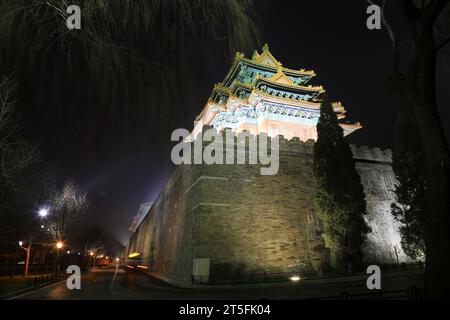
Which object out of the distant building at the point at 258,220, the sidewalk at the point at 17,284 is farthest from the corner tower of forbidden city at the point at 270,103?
the sidewalk at the point at 17,284

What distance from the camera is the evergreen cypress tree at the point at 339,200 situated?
553 inches

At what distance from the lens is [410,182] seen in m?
15.5

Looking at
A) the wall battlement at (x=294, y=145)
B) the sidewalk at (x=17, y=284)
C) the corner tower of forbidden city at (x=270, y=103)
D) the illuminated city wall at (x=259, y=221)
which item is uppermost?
the corner tower of forbidden city at (x=270, y=103)

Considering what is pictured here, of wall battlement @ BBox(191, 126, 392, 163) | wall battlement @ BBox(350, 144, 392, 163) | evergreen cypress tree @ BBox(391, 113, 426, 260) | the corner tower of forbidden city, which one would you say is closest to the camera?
evergreen cypress tree @ BBox(391, 113, 426, 260)

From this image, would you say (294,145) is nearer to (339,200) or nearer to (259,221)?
(339,200)

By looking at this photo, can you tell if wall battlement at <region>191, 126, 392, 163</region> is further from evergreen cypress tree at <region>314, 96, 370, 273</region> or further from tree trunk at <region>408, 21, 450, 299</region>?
tree trunk at <region>408, 21, 450, 299</region>

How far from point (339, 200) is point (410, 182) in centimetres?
397

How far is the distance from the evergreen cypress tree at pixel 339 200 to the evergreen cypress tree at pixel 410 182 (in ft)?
8.02

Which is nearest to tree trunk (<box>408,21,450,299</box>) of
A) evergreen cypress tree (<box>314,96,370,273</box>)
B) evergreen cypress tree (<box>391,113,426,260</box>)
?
evergreen cypress tree (<box>314,96,370,273</box>)

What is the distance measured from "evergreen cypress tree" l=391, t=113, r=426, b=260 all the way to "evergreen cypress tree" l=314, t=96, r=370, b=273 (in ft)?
8.02

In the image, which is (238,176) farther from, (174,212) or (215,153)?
(174,212)

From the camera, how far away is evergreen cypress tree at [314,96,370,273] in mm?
14055

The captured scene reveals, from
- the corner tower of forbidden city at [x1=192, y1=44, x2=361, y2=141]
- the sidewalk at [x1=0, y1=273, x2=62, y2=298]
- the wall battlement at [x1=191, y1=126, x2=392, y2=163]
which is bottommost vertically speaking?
the sidewalk at [x1=0, y1=273, x2=62, y2=298]

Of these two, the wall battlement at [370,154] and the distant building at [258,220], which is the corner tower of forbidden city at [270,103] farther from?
the distant building at [258,220]
